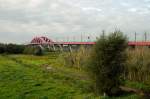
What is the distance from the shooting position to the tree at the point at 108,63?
2395 centimetres

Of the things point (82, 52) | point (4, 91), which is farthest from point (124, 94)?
point (82, 52)

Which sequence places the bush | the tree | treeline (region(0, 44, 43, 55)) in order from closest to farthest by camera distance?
the tree
the bush
treeline (region(0, 44, 43, 55))

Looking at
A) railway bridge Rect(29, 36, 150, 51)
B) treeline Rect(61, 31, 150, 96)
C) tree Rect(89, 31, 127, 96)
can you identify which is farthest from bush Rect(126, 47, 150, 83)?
railway bridge Rect(29, 36, 150, 51)

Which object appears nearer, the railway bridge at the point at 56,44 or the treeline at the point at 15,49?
the railway bridge at the point at 56,44

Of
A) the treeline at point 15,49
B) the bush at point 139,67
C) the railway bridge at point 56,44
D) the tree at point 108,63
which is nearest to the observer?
the tree at point 108,63

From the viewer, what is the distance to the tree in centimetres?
2395

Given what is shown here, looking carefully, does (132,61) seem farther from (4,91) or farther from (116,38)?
(4,91)

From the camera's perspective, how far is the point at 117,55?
953 inches

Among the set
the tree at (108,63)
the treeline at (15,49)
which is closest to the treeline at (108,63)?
the tree at (108,63)

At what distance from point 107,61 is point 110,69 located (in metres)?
0.71

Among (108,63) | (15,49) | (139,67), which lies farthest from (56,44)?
(108,63)

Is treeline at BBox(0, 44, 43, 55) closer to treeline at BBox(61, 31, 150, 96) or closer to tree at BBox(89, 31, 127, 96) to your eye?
treeline at BBox(61, 31, 150, 96)

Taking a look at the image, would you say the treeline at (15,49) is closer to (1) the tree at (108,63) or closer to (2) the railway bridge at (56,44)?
(2) the railway bridge at (56,44)

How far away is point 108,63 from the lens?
952 inches
